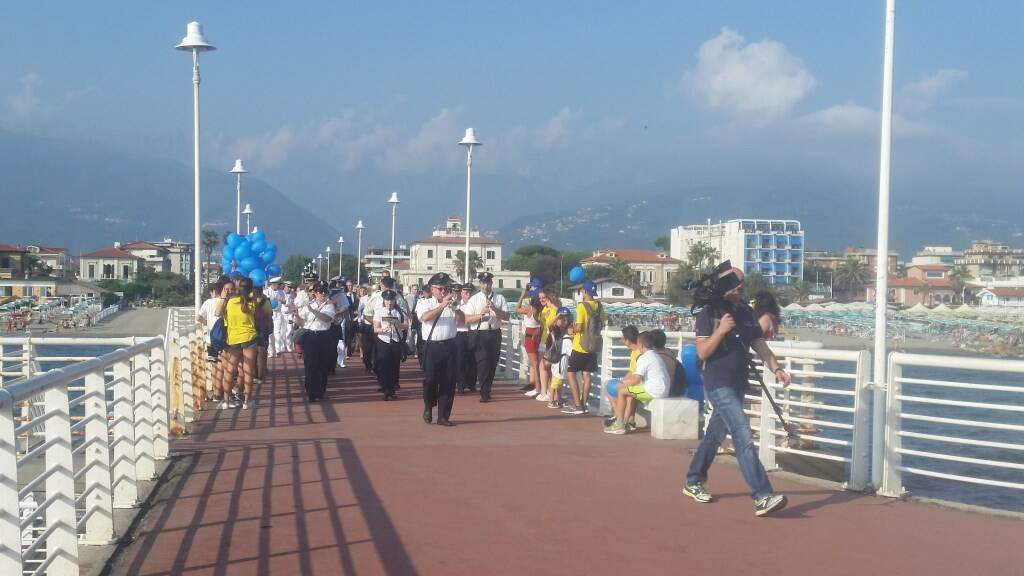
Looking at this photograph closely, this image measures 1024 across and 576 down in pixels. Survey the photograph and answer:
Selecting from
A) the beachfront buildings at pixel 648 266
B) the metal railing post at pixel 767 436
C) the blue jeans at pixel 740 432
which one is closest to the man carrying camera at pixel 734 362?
the blue jeans at pixel 740 432

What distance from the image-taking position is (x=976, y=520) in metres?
6.85

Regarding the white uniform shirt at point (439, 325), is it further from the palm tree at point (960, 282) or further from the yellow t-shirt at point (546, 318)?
the palm tree at point (960, 282)

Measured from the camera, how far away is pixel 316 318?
13.8m

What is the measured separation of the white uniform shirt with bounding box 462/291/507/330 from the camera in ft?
46.4

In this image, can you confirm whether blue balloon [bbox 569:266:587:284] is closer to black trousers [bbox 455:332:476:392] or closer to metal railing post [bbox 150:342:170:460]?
black trousers [bbox 455:332:476:392]

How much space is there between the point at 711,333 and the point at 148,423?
4166 mm

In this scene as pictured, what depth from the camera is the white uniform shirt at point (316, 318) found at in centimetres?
1371

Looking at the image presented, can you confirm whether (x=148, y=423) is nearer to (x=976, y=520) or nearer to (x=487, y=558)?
(x=487, y=558)

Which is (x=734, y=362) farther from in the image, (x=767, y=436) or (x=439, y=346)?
(x=439, y=346)

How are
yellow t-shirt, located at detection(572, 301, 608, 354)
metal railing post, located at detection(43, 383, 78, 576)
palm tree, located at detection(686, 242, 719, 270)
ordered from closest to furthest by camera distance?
metal railing post, located at detection(43, 383, 78, 576)
yellow t-shirt, located at detection(572, 301, 608, 354)
palm tree, located at detection(686, 242, 719, 270)

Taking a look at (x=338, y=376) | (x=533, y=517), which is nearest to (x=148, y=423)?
(x=533, y=517)

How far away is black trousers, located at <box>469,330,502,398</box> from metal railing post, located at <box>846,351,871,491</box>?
22.5ft

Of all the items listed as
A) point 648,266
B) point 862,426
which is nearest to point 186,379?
point 862,426

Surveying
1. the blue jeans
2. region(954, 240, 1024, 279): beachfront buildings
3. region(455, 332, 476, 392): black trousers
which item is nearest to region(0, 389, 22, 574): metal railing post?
the blue jeans
